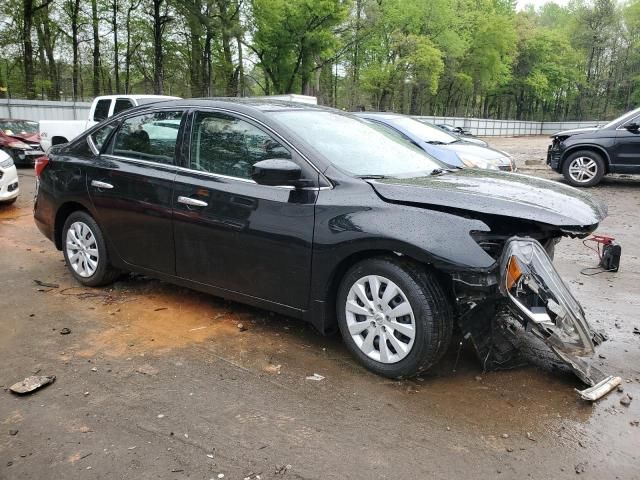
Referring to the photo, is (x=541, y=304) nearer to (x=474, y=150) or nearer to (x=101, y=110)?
(x=474, y=150)

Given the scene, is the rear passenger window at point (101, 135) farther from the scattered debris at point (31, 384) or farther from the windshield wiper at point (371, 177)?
the windshield wiper at point (371, 177)

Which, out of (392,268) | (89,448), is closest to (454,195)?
(392,268)

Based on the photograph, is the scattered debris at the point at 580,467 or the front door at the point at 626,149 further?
the front door at the point at 626,149

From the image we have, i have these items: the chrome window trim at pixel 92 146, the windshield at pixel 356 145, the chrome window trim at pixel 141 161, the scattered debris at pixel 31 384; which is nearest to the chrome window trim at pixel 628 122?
the windshield at pixel 356 145

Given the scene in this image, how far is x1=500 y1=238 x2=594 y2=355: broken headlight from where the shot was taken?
302 centimetres

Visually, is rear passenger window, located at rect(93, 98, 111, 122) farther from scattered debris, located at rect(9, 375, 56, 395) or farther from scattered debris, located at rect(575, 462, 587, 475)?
scattered debris, located at rect(575, 462, 587, 475)

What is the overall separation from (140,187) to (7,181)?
18.8 ft

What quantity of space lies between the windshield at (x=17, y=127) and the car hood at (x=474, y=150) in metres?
12.5

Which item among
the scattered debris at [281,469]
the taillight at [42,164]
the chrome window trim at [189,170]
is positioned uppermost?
the chrome window trim at [189,170]

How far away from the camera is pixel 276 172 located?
3391 mm

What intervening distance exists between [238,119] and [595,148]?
9.47 metres

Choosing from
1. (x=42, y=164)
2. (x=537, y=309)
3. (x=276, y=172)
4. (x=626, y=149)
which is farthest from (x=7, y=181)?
(x=626, y=149)

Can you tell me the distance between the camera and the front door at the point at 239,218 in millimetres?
3572

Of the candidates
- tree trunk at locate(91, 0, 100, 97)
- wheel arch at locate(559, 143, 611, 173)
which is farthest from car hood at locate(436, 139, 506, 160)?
tree trunk at locate(91, 0, 100, 97)
